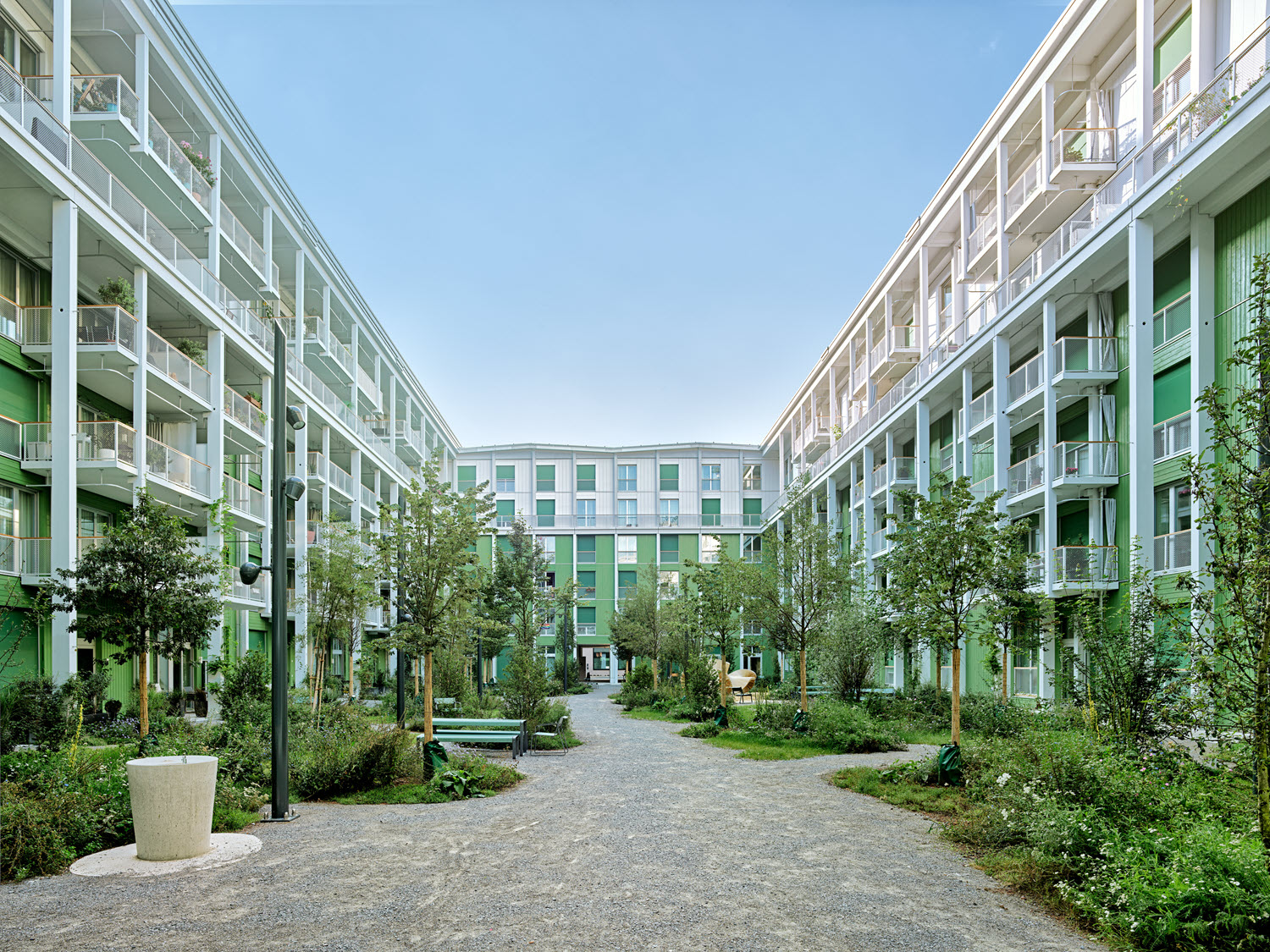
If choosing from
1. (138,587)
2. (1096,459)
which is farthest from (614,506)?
(138,587)

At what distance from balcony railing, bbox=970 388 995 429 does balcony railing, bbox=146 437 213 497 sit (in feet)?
76.9

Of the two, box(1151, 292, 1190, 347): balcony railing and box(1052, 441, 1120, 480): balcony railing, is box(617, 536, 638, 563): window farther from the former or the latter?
box(1151, 292, 1190, 347): balcony railing

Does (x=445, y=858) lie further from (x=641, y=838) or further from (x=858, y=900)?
(x=858, y=900)

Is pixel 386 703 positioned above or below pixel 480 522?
below

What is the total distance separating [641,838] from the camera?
953 centimetres

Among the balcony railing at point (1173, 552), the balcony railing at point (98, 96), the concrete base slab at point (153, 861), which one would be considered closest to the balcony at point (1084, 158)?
the balcony railing at point (1173, 552)

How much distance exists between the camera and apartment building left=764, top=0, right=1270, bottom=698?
19328 mm

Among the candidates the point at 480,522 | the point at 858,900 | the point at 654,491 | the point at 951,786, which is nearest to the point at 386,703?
the point at 480,522

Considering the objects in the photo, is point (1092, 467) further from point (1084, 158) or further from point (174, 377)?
point (174, 377)

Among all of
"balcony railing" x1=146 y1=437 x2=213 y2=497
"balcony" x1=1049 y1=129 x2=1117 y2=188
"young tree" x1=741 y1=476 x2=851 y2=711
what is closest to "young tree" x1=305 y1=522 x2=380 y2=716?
"balcony railing" x1=146 y1=437 x2=213 y2=497

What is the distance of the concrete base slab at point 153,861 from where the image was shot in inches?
316

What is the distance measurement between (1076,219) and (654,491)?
44.0m

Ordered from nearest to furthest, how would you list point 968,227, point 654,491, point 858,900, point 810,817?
point 858,900 < point 810,817 < point 968,227 < point 654,491

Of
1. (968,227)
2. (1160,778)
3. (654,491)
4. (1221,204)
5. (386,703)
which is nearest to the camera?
(1160,778)
